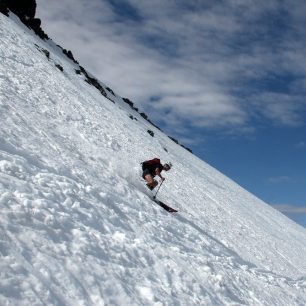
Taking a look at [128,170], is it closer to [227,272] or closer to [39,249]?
[227,272]

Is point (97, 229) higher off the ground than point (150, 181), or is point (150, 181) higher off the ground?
point (150, 181)

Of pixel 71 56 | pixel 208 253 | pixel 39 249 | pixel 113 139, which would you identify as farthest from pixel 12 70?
pixel 71 56

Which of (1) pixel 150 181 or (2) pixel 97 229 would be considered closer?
(2) pixel 97 229

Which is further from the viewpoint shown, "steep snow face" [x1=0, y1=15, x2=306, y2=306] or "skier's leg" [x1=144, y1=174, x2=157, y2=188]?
Result: "skier's leg" [x1=144, y1=174, x2=157, y2=188]

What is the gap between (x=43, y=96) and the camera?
60.8 feet

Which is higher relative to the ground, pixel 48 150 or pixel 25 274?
pixel 48 150

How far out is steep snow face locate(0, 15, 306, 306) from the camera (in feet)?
24.4

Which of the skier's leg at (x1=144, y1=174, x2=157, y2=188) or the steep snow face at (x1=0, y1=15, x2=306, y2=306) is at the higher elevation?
the skier's leg at (x1=144, y1=174, x2=157, y2=188)

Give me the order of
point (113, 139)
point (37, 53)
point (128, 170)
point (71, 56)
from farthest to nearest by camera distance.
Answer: point (71, 56)
point (37, 53)
point (113, 139)
point (128, 170)

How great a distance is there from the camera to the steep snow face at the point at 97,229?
743 centimetres

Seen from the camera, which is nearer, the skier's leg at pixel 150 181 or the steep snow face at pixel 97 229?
the steep snow face at pixel 97 229

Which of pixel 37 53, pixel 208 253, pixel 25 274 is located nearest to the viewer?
pixel 25 274

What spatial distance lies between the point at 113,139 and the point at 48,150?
7404 millimetres

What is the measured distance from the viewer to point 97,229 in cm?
962
